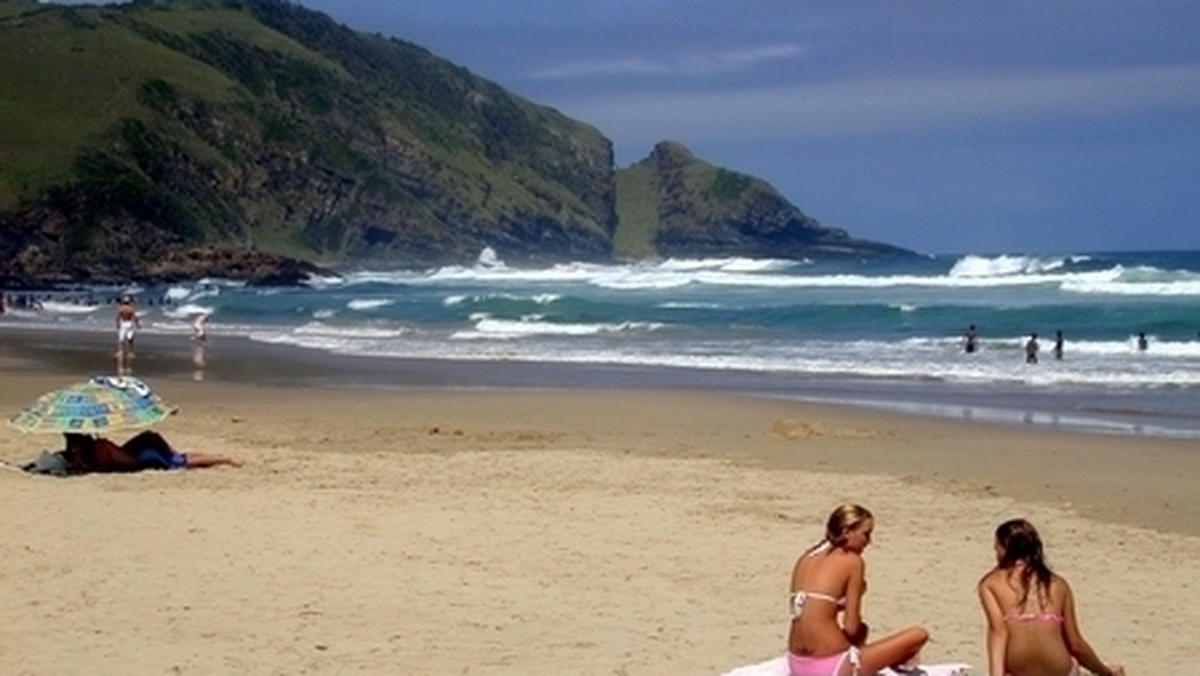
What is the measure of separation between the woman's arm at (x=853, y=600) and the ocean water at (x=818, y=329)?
12.8 m

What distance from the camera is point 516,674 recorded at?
7066mm

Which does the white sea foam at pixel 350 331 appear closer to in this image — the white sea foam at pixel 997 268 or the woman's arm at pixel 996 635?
the woman's arm at pixel 996 635

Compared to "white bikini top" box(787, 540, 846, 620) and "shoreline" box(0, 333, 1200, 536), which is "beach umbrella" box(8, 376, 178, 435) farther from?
"white bikini top" box(787, 540, 846, 620)

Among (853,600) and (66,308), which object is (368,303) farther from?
(853,600)

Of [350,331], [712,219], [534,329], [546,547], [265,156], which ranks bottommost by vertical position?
[546,547]

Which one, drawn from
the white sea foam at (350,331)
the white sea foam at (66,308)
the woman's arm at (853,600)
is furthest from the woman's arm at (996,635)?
the white sea foam at (66,308)

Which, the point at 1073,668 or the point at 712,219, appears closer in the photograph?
the point at 1073,668

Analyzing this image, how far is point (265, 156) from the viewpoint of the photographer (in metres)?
121

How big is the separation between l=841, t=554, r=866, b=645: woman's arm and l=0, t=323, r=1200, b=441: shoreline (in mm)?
12310

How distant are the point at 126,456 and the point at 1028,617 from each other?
29.7 feet

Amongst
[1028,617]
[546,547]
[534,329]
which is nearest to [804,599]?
[1028,617]

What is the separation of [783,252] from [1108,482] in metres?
157

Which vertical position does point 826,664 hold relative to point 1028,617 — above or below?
below

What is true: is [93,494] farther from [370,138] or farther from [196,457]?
[370,138]
